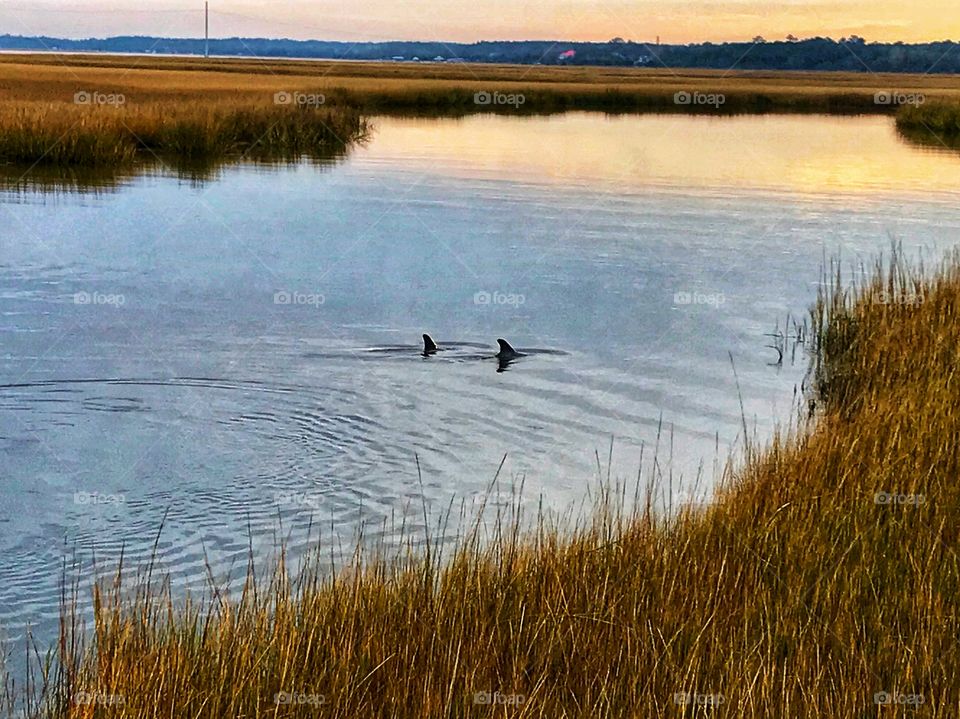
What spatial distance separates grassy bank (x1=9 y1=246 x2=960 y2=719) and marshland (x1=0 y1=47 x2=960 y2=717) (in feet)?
0.06

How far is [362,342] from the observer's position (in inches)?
422

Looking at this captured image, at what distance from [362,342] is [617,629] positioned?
6553 millimetres

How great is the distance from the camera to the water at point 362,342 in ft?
22.0

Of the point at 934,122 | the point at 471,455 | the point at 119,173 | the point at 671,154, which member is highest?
the point at 934,122

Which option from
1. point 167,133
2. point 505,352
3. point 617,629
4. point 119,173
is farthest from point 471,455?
point 167,133

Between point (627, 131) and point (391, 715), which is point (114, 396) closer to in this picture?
point (391, 715)

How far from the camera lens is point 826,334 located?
34.8 ft

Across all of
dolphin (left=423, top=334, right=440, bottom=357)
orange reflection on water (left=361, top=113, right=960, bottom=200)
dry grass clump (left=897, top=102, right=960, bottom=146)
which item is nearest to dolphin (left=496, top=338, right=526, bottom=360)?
dolphin (left=423, top=334, right=440, bottom=357)

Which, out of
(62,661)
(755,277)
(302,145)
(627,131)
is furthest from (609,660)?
(627,131)

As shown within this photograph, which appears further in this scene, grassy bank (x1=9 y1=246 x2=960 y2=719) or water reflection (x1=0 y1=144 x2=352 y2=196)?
water reflection (x1=0 y1=144 x2=352 y2=196)

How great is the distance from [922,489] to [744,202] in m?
16.2

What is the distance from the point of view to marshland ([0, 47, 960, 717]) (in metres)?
4.07

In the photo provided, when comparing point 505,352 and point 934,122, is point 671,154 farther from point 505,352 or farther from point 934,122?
point 505,352

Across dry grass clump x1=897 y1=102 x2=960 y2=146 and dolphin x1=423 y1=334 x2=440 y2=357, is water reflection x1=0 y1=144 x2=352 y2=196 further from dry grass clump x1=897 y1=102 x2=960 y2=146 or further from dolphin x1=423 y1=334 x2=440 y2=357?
dry grass clump x1=897 y1=102 x2=960 y2=146
